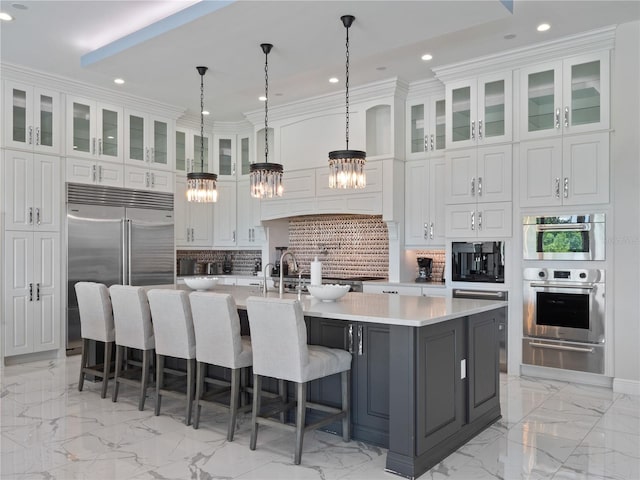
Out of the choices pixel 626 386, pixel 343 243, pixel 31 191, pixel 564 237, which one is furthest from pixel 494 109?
pixel 31 191

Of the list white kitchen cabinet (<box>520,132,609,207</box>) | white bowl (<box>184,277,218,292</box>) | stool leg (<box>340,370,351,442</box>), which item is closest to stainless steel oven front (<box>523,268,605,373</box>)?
white kitchen cabinet (<box>520,132,609,207</box>)

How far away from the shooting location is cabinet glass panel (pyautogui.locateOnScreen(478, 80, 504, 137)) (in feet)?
16.8

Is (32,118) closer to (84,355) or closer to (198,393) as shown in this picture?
(84,355)

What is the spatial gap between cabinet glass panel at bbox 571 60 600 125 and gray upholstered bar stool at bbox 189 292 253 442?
350 cm

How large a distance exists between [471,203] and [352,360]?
2.57 m

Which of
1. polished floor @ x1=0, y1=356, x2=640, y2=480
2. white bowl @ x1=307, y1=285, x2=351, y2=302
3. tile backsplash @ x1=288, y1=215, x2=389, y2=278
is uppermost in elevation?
tile backsplash @ x1=288, y1=215, x2=389, y2=278

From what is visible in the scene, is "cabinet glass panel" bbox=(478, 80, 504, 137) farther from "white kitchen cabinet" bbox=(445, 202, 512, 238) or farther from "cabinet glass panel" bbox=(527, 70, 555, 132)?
"white kitchen cabinet" bbox=(445, 202, 512, 238)

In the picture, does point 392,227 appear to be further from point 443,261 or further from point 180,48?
point 180,48

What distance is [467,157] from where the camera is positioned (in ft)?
17.4

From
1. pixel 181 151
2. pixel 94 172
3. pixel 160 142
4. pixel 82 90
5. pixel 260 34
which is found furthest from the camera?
pixel 181 151

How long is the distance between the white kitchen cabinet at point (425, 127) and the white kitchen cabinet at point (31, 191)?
12.9ft

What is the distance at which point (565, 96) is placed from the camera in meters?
4.76

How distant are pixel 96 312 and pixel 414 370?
9.43ft

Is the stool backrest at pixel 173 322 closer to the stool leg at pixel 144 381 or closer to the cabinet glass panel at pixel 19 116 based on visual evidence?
the stool leg at pixel 144 381
